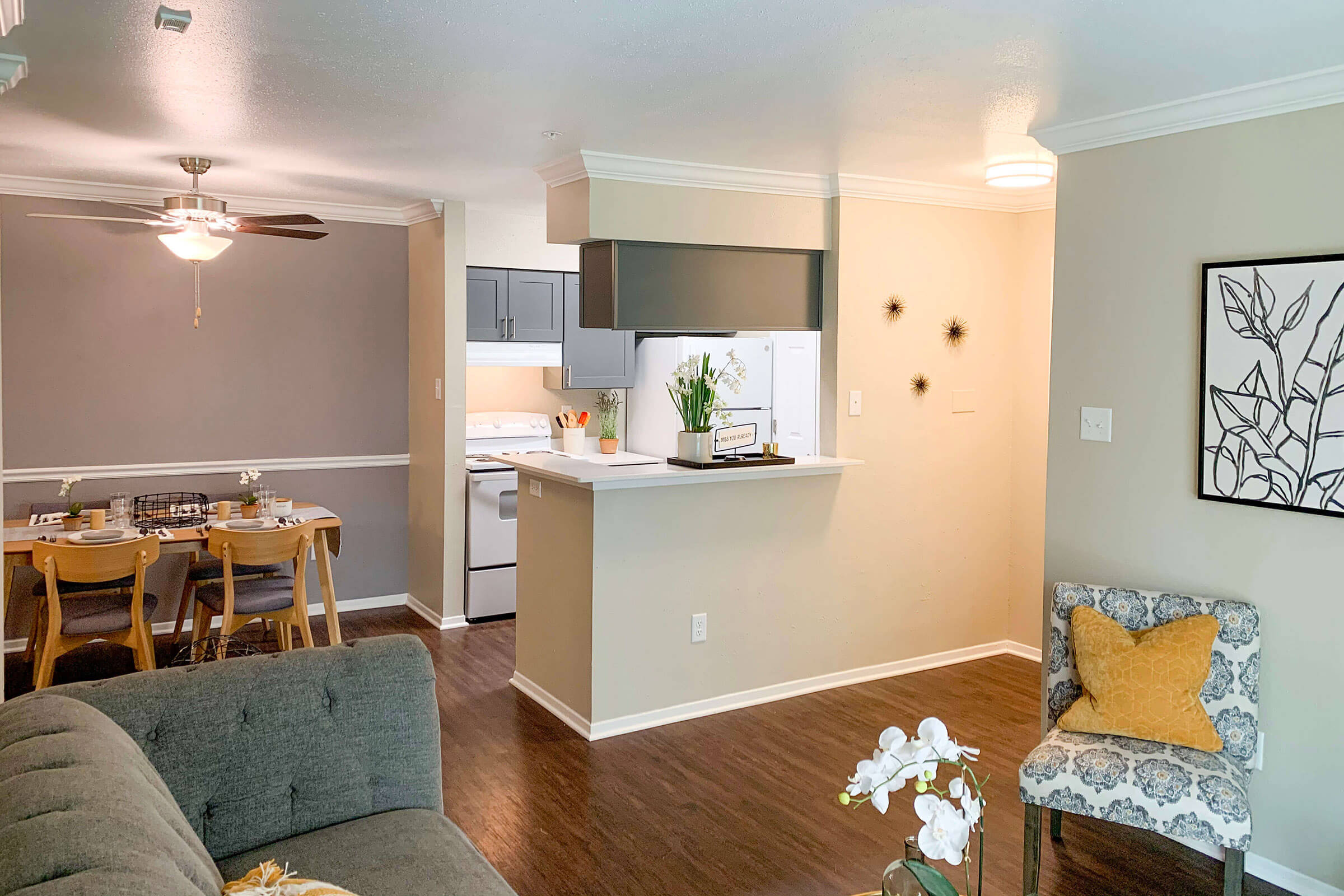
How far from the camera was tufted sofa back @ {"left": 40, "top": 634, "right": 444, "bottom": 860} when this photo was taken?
2113 millimetres

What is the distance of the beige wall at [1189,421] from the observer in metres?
2.95

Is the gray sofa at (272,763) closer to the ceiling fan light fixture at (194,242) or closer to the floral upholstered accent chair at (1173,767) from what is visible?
the floral upholstered accent chair at (1173,767)

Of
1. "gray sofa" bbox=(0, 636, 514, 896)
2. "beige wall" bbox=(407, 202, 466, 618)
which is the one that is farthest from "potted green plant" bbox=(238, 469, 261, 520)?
"gray sofa" bbox=(0, 636, 514, 896)

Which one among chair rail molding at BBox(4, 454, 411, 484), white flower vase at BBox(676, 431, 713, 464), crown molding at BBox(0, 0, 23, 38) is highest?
crown molding at BBox(0, 0, 23, 38)

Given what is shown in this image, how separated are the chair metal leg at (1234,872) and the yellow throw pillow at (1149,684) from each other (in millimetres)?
296

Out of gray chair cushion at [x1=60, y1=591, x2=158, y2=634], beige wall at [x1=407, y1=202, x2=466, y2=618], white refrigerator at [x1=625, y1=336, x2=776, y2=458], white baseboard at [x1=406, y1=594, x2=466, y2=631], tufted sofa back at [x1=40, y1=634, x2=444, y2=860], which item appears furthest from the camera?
white baseboard at [x1=406, y1=594, x2=466, y2=631]

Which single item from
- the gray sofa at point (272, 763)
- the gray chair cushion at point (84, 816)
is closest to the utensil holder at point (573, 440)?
the gray sofa at point (272, 763)

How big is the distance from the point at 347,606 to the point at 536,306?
2.21m

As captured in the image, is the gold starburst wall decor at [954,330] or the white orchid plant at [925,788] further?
the gold starburst wall decor at [954,330]

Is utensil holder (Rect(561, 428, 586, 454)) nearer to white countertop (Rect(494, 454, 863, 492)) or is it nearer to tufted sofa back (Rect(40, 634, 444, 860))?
white countertop (Rect(494, 454, 863, 492))

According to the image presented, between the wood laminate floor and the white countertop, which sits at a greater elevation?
the white countertop

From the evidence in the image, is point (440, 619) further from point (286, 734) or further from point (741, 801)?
point (286, 734)

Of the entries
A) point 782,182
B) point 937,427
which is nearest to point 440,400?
point 782,182

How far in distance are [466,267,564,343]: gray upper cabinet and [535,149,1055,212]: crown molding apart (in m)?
1.57
